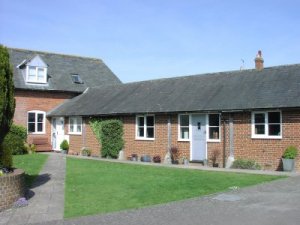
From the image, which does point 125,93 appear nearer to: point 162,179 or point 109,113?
point 109,113

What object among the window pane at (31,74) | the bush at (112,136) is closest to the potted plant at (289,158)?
the bush at (112,136)

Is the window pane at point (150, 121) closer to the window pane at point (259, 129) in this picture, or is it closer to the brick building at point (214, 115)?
the brick building at point (214, 115)

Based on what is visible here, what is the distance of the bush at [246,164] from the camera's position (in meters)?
19.5

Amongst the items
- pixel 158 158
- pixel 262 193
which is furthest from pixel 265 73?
pixel 262 193

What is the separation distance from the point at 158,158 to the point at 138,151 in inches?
74.5

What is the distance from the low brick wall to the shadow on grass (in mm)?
979

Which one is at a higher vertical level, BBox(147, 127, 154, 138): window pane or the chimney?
the chimney

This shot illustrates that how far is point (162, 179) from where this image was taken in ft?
49.9

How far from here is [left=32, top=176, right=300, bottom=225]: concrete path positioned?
8.65m

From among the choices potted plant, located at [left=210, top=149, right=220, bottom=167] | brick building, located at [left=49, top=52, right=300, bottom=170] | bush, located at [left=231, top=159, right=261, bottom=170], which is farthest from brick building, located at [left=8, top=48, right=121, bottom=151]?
bush, located at [left=231, top=159, right=261, bottom=170]

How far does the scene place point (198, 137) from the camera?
22109 millimetres

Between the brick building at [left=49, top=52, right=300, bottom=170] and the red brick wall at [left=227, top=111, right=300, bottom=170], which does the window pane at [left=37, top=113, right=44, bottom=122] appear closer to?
the brick building at [left=49, top=52, right=300, bottom=170]

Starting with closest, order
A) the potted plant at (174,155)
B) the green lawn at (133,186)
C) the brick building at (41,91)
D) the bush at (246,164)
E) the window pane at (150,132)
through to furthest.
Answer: the green lawn at (133,186) < the bush at (246,164) < the potted plant at (174,155) < the window pane at (150,132) < the brick building at (41,91)

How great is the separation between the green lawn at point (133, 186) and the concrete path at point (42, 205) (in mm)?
245
